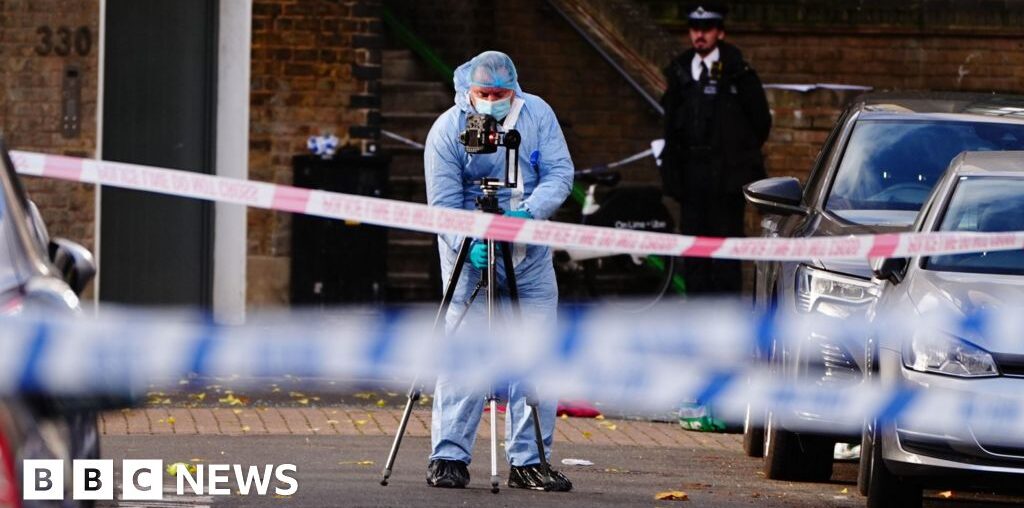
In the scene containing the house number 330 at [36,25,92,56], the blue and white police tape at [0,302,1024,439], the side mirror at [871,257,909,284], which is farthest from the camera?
the house number 330 at [36,25,92,56]

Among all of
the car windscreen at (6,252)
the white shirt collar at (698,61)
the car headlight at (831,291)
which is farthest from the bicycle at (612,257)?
the car windscreen at (6,252)

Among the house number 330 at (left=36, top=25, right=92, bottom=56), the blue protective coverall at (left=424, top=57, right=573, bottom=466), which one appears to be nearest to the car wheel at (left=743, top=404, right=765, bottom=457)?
the blue protective coverall at (left=424, top=57, right=573, bottom=466)

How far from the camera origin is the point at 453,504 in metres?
9.12

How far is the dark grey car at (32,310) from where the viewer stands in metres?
6.07

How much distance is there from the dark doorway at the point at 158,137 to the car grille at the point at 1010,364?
345 inches

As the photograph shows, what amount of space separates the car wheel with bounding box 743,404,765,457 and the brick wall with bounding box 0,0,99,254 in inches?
223

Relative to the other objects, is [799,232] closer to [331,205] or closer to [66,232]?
[331,205]

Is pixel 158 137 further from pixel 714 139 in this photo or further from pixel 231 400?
→ pixel 714 139

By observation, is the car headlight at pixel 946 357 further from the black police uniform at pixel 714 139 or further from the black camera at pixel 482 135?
the black police uniform at pixel 714 139

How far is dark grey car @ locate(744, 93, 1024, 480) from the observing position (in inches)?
394

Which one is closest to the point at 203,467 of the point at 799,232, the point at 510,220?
the point at 510,220

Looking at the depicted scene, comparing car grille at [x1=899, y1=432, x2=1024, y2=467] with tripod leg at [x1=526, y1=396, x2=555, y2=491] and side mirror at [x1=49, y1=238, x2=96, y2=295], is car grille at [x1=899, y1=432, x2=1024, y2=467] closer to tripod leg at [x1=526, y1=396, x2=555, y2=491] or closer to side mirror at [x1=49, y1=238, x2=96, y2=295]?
tripod leg at [x1=526, y1=396, x2=555, y2=491]

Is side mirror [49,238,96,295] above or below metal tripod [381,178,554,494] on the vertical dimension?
above

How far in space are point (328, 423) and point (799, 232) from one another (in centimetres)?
285
